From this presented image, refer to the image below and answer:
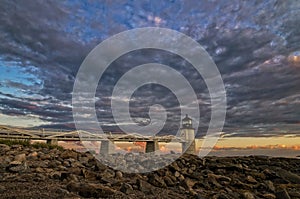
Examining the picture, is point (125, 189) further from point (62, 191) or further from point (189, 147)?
point (189, 147)

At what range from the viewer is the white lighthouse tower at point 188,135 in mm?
48594

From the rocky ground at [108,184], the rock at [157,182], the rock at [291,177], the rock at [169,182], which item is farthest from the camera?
the rock at [291,177]

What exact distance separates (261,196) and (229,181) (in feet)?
7.94

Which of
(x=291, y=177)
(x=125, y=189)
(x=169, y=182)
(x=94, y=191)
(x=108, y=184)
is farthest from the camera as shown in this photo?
(x=291, y=177)

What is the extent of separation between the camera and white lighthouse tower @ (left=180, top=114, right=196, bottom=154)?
4859cm

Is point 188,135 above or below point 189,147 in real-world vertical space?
above

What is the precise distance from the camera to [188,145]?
159 ft

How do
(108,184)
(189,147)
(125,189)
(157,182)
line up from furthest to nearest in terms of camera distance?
1. (189,147)
2. (157,182)
3. (108,184)
4. (125,189)

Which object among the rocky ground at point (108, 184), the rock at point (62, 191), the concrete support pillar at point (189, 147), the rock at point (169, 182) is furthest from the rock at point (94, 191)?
the concrete support pillar at point (189, 147)

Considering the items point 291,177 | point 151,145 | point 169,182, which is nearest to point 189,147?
point 151,145

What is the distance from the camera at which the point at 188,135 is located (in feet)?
161

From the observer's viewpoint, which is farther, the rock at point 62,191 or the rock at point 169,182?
the rock at point 169,182

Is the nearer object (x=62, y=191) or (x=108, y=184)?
(x=62, y=191)

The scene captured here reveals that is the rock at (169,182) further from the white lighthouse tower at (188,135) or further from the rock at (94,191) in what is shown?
the white lighthouse tower at (188,135)
